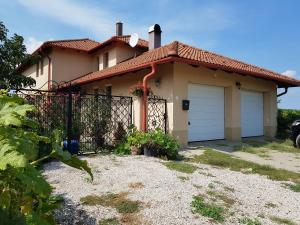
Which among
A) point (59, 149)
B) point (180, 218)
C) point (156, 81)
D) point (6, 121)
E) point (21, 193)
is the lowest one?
point (180, 218)

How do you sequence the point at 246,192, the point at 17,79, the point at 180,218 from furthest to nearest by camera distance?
the point at 17,79, the point at 246,192, the point at 180,218

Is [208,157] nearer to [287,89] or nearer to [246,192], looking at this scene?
[246,192]

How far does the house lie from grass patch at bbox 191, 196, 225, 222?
635 cm

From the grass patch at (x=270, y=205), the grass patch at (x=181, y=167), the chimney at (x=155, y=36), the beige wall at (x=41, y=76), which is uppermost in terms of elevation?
the chimney at (x=155, y=36)

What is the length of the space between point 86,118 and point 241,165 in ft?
17.8

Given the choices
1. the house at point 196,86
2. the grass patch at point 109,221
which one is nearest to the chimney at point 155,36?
the house at point 196,86

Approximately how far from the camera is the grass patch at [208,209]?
465 cm

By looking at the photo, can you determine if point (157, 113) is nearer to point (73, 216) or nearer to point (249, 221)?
point (249, 221)

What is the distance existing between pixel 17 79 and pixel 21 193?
1533cm

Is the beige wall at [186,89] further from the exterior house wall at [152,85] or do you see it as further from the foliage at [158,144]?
the foliage at [158,144]

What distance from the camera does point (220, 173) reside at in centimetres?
748

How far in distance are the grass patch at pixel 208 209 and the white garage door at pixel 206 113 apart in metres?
7.40

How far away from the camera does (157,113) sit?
11.9 m

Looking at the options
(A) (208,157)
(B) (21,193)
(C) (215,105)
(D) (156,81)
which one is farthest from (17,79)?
(B) (21,193)
